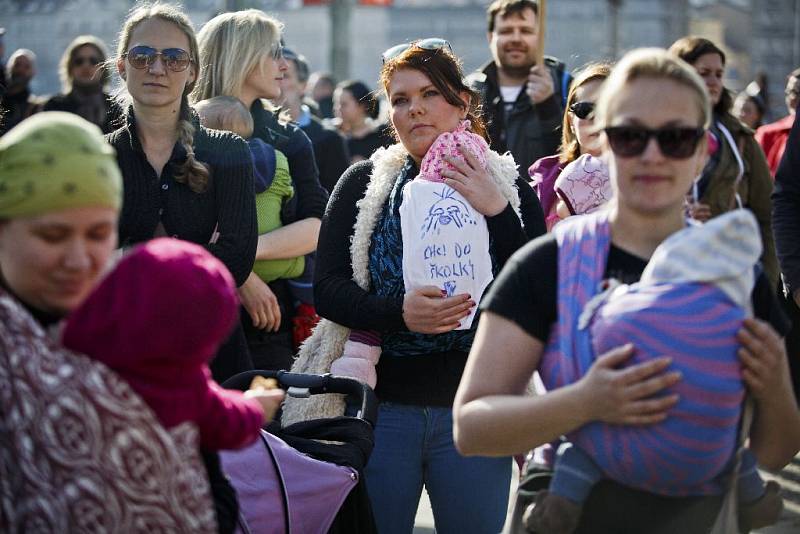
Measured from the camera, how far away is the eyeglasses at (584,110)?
4.84 meters

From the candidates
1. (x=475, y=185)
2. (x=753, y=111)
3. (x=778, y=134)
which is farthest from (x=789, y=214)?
(x=753, y=111)

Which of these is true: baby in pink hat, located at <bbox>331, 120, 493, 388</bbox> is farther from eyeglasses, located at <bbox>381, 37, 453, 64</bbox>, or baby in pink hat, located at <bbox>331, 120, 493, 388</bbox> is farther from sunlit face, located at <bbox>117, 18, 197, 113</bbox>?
sunlit face, located at <bbox>117, 18, 197, 113</bbox>

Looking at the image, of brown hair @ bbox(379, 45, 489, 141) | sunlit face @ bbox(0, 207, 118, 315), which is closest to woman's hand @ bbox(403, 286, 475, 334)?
brown hair @ bbox(379, 45, 489, 141)

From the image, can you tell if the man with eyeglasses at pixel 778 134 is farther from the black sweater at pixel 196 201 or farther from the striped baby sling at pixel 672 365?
the striped baby sling at pixel 672 365

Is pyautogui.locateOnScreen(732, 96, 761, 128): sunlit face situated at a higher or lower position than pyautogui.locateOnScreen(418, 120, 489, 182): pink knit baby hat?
lower

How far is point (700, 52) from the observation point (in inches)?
260

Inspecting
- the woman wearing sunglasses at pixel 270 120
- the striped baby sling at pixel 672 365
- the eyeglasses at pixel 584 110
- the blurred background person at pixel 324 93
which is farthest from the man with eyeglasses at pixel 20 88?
the striped baby sling at pixel 672 365

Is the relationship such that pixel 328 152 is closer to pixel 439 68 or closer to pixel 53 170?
pixel 439 68

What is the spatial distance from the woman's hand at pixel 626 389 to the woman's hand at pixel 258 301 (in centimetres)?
253

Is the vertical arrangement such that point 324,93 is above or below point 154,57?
→ below

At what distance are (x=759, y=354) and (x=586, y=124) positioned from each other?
251 centimetres

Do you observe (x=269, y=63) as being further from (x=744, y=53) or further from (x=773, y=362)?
(x=744, y=53)

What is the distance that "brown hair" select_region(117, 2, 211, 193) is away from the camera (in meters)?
4.27

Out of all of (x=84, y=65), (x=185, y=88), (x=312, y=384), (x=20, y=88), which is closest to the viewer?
(x=312, y=384)
